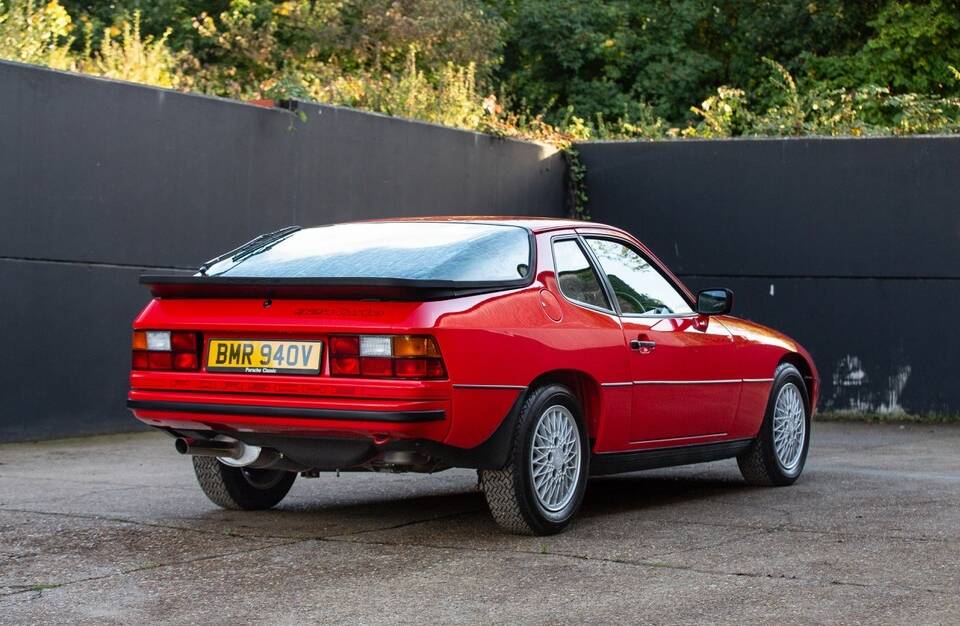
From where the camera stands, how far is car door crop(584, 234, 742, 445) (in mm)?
7340

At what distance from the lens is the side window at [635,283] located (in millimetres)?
7449

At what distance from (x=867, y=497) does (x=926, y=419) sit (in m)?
6.56

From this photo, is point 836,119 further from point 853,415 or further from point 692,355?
point 692,355

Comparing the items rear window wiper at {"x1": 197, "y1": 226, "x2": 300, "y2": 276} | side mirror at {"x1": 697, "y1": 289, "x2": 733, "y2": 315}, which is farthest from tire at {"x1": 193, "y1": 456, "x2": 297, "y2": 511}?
side mirror at {"x1": 697, "y1": 289, "x2": 733, "y2": 315}

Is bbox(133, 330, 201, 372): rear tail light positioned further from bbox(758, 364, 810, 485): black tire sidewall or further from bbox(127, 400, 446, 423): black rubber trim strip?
bbox(758, 364, 810, 485): black tire sidewall

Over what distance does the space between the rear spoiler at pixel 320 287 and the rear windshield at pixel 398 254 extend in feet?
0.30

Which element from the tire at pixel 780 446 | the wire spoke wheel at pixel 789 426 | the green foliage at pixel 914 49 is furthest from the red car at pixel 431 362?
the green foliage at pixel 914 49

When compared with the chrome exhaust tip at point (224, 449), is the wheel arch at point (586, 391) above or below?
above

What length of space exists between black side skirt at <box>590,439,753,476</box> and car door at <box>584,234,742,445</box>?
0.05m

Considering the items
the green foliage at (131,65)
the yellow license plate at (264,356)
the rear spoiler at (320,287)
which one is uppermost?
the green foliage at (131,65)

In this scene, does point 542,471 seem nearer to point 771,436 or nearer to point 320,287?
point 320,287

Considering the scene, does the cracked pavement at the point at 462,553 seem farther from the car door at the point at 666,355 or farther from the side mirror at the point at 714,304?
the side mirror at the point at 714,304

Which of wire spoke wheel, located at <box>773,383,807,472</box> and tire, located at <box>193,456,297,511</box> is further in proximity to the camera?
wire spoke wheel, located at <box>773,383,807,472</box>

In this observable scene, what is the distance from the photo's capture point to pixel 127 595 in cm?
524
